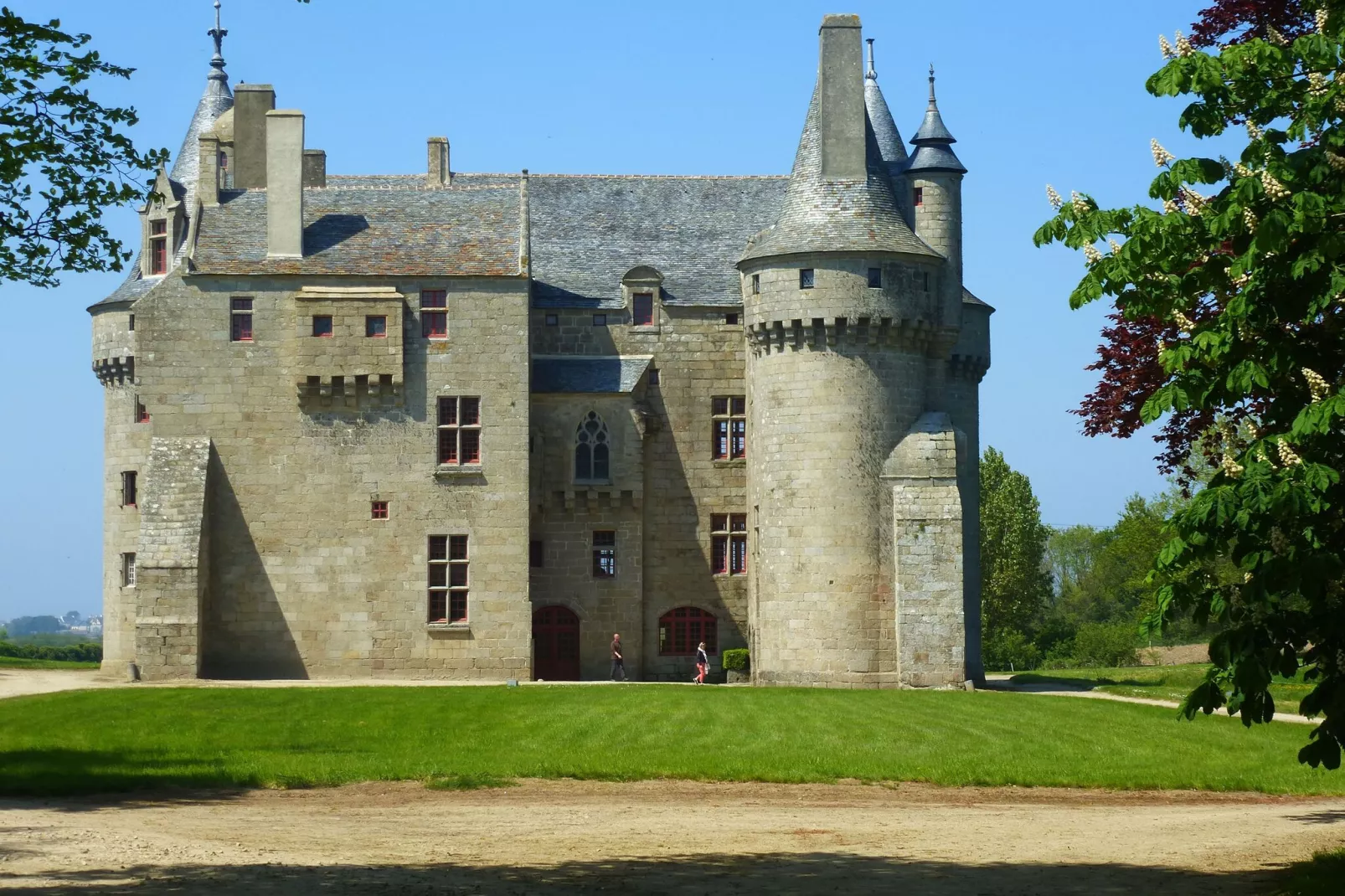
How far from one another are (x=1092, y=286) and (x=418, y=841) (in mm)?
8790

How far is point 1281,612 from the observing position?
13.4m

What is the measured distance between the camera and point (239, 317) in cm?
4453

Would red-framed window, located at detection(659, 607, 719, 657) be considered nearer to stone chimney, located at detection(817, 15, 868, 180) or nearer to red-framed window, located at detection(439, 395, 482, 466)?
red-framed window, located at detection(439, 395, 482, 466)

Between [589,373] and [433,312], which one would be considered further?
[589,373]

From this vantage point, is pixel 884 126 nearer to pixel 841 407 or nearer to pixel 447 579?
pixel 841 407

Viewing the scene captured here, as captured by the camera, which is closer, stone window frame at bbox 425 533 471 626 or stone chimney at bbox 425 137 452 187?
stone window frame at bbox 425 533 471 626

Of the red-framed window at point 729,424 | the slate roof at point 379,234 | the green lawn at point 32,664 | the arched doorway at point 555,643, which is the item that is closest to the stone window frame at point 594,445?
the red-framed window at point 729,424

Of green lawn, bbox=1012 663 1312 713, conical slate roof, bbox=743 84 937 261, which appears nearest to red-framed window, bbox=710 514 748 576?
Answer: conical slate roof, bbox=743 84 937 261

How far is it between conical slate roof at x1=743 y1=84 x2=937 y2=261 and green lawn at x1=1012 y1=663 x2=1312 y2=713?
11656 mm

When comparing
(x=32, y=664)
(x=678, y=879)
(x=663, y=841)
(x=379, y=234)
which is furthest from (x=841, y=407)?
(x=678, y=879)

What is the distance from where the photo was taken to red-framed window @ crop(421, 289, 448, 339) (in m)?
44.7

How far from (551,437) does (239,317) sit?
27.8 feet

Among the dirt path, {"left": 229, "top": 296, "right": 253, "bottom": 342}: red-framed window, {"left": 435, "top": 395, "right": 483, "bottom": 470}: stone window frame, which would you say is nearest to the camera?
the dirt path

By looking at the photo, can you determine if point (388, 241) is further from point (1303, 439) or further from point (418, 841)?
point (1303, 439)
